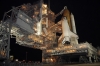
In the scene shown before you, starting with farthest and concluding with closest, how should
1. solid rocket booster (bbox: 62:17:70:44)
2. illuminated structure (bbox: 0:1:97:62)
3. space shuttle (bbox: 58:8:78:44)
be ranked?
1. space shuttle (bbox: 58:8:78:44)
2. solid rocket booster (bbox: 62:17:70:44)
3. illuminated structure (bbox: 0:1:97:62)

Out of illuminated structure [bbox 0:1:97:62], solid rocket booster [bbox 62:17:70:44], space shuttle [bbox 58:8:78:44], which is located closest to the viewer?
illuminated structure [bbox 0:1:97:62]

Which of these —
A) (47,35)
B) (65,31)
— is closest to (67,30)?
(65,31)

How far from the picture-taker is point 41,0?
213ft

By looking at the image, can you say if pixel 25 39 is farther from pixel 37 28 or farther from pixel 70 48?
pixel 70 48

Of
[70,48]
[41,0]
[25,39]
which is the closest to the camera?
[25,39]

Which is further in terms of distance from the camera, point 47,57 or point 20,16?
point 47,57

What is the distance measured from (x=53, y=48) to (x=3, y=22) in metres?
33.4

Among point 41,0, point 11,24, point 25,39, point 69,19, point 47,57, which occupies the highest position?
point 41,0

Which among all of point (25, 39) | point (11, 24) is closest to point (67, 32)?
point (25, 39)

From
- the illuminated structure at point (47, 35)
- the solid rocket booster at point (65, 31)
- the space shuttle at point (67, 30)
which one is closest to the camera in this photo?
the illuminated structure at point (47, 35)

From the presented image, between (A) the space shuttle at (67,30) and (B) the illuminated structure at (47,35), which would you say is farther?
(A) the space shuttle at (67,30)

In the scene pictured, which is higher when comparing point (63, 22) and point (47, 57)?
point (63, 22)

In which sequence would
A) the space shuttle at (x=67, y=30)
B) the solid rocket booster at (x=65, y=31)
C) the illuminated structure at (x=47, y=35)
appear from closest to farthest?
the illuminated structure at (x=47, y=35), the solid rocket booster at (x=65, y=31), the space shuttle at (x=67, y=30)

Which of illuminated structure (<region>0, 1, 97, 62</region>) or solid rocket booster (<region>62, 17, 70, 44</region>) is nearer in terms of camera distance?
illuminated structure (<region>0, 1, 97, 62</region>)
